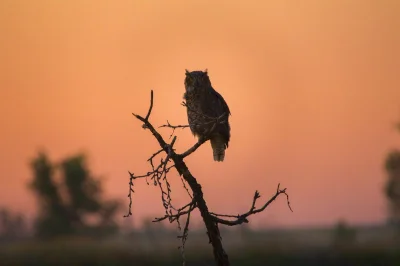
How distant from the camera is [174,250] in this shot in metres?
39.0

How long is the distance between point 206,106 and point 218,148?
18.9 inches

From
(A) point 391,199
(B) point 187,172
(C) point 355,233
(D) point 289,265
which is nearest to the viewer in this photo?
(B) point 187,172

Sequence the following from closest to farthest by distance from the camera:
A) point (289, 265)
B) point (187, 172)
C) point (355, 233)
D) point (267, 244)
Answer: point (187, 172) → point (289, 265) → point (267, 244) → point (355, 233)

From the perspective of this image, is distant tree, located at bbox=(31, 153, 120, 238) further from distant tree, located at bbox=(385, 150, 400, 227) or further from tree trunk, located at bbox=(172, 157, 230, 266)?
tree trunk, located at bbox=(172, 157, 230, 266)

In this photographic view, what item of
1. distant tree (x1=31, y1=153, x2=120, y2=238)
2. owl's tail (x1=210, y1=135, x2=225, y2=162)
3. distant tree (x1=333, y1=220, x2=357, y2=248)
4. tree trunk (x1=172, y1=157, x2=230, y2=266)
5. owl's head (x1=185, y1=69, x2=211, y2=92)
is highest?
distant tree (x1=31, y1=153, x2=120, y2=238)

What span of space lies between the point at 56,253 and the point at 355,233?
57.3ft

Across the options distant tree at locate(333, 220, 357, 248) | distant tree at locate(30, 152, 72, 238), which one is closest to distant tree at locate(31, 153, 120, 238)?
distant tree at locate(30, 152, 72, 238)

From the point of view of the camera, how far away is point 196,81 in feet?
29.9

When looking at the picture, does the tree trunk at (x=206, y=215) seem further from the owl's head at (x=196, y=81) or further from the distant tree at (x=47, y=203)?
the distant tree at (x=47, y=203)

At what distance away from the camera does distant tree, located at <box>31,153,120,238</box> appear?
201 feet

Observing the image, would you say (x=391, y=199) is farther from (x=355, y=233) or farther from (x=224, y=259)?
(x=224, y=259)

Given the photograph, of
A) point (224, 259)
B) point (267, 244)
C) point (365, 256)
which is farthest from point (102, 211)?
point (224, 259)

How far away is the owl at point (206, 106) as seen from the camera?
904cm

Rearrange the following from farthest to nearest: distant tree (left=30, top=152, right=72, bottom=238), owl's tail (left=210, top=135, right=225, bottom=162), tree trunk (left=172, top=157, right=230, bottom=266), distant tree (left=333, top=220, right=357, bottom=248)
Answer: distant tree (left=30, top=152, right=72, bottom=238)
distant tree (left=333, top=220, right=357, bottom=248)
owl's tail (left=210, top=135, right=225, bottom=162)
tree trunk (left=172, top=157, right=230, bottom=266)
